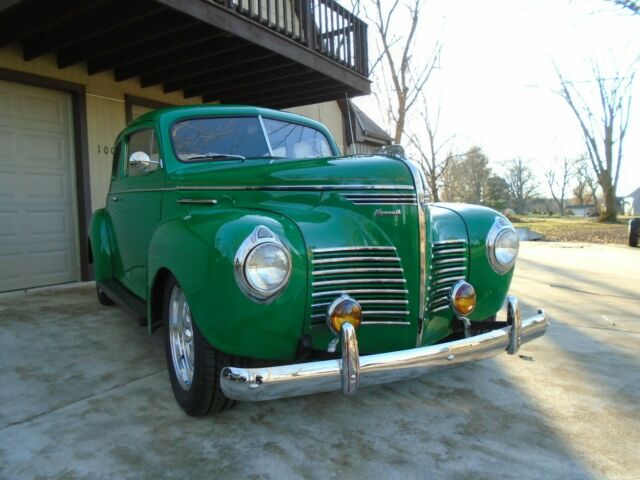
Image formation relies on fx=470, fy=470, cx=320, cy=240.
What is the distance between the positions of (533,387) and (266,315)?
1874 millimetres

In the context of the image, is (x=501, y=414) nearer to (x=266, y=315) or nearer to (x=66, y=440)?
(x=266, y=315)

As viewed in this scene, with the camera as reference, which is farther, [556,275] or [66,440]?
[556,275]

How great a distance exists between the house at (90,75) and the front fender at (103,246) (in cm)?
199

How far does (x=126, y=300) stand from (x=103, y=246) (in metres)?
1.10

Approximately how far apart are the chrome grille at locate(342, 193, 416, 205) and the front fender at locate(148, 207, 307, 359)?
0.38m

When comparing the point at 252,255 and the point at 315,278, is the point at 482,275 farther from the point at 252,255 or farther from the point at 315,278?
the point at 252,255

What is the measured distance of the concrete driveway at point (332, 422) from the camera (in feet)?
6.74

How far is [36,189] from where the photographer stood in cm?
603

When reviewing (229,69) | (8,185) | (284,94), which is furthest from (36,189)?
(284,94)

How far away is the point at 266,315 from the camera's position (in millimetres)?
2047

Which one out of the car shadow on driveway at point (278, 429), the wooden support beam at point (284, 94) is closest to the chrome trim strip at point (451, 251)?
the car shadow on driveway at point (278, 429)

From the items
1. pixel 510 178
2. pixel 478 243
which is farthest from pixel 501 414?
pixel 510 178

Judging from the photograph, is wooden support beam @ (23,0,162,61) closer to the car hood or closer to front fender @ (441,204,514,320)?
the car hood

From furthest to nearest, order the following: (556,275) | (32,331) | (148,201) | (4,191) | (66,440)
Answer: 1. (556,275)
2. (4,191)
3. (32,331)
4. (148,201)
5. (66,440)
